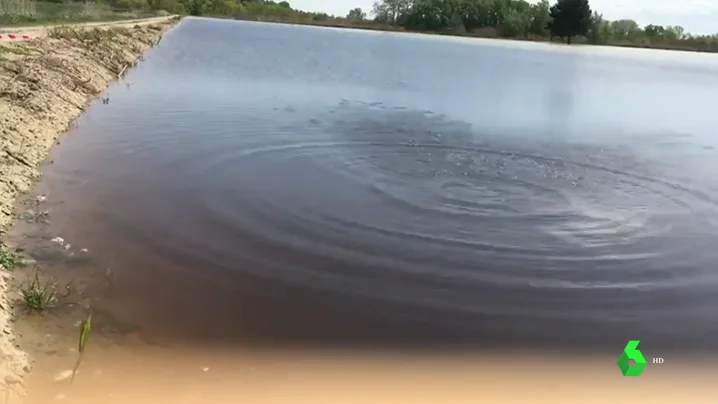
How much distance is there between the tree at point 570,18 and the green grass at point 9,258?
273ft

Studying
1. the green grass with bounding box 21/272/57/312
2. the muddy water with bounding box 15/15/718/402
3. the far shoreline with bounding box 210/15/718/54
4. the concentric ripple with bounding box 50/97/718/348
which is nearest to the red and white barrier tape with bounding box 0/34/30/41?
the muddy water with bounding box 15/15/718/402

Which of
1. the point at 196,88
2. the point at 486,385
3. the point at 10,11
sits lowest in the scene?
the point at 486,385

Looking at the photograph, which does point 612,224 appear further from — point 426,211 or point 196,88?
point 196,88

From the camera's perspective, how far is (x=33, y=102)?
38.5 feet

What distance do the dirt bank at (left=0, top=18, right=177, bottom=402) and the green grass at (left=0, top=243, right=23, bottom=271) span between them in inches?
3.8

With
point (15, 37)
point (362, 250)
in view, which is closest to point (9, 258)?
point (362, 250)

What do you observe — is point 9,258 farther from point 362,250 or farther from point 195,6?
point 195,6

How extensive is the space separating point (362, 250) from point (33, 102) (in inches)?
310

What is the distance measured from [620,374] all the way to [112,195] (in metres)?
6.56

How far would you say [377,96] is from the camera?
20.3 metres

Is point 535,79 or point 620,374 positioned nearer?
point 620,374

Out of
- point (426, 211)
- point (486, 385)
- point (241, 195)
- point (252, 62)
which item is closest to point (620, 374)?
point (486, 385)

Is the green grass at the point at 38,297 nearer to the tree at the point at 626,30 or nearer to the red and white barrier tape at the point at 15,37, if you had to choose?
the red and white barrier tape at the point at 15,37

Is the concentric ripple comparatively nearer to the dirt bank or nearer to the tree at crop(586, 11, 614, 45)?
the dirt bank
